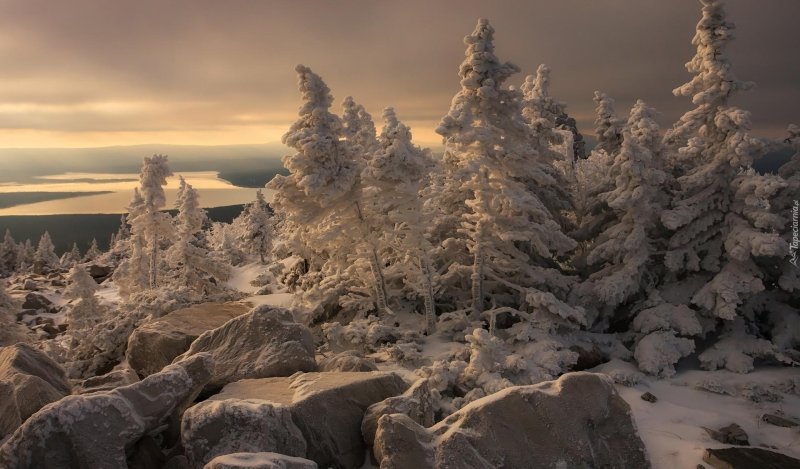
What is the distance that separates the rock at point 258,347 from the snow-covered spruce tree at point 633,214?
38.7 ft

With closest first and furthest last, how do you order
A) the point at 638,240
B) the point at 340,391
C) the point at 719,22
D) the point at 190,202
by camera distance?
the point at 340,391 → the point at 719,22 → the point at 638,240 → the point at 190,202

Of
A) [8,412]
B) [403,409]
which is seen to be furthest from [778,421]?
[8,412]

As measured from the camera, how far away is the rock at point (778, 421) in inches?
508

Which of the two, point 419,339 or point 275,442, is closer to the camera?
point 275,442

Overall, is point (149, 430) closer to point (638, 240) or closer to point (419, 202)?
point (419, 202)

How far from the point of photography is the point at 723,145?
59.1 feet

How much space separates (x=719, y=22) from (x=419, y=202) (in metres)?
12.3

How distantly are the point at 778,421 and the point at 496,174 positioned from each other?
11.0 metres

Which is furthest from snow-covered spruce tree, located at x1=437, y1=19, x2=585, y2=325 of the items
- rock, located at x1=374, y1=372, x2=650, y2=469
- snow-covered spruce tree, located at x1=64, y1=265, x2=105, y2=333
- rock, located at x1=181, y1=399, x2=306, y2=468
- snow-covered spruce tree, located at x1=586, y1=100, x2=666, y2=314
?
snow-covered spruce tree, located at x1=64, y1=265, x2=105, y2=333

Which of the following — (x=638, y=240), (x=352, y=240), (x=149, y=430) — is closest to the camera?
(x=149, y=430)

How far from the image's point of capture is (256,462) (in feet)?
21.7

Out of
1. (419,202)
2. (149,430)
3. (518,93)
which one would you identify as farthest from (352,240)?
(149,430)

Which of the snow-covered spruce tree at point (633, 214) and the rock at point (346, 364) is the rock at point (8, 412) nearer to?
the rock at point (346, 364)

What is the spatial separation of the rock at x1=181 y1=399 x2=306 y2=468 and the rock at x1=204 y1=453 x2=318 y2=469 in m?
0.98
